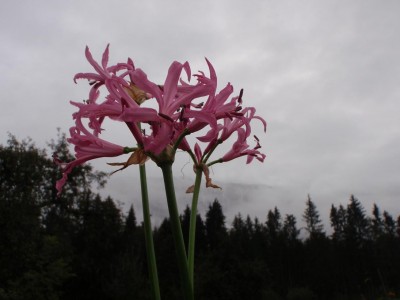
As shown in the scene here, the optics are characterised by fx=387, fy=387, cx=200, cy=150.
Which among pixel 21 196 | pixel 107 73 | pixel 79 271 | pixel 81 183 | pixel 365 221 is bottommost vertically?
pixel 107 73

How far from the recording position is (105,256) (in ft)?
160

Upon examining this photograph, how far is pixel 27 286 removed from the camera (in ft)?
86.7

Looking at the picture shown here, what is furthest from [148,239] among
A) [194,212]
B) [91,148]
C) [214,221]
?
[214,221]

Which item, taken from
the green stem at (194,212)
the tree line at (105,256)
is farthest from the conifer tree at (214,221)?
the green stem at (194,212)

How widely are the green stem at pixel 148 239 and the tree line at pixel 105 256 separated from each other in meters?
24.4

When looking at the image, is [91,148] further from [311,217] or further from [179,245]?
[311,217]

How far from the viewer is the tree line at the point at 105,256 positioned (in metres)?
27.4

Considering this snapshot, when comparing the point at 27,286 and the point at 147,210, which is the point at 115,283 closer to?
the point at 27,286

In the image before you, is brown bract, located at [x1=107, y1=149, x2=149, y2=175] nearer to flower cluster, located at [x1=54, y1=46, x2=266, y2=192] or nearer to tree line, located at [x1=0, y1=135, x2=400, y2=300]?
flower cluster, located at [x1=54, y1=46, x2=266, y2=192]

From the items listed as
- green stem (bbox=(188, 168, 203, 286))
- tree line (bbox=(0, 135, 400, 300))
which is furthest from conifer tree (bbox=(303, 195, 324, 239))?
green stem (bbox=(188, 168, 203, 286))

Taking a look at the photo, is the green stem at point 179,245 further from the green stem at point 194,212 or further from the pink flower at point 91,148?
the pink flower at point 91,148

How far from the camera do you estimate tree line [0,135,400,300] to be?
90.0ft

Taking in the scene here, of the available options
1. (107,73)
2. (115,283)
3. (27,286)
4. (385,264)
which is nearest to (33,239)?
(27,286)

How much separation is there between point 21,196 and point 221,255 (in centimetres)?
3414
